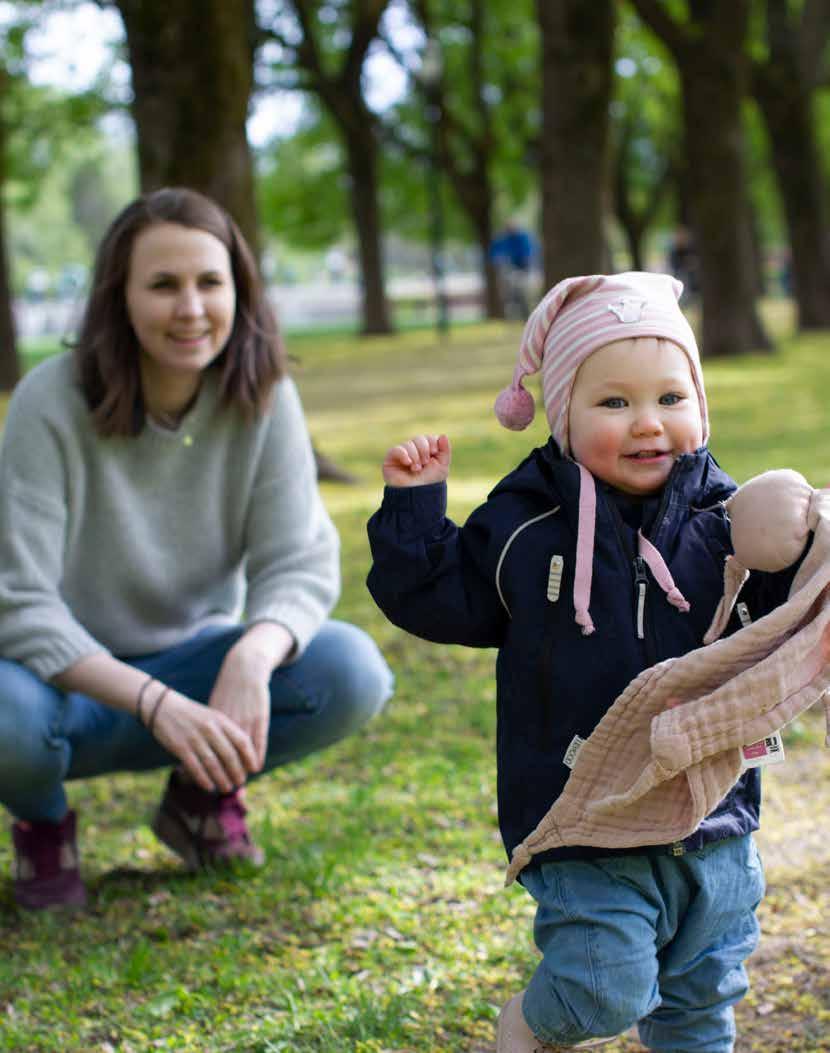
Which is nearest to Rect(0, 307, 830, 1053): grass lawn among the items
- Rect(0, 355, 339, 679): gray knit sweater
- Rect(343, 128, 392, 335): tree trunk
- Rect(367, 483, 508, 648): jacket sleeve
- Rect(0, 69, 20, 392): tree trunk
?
Rect(0, 355, 339, 679): gray knit sweater

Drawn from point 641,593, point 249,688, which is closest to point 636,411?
point 641,593

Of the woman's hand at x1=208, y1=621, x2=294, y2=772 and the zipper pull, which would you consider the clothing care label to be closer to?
the zipper pull

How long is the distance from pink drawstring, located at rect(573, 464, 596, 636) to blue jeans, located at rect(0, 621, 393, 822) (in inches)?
54.1

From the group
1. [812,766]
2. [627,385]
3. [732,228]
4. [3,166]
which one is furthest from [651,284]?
[3,166]

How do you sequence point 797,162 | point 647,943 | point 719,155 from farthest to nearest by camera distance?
point 797,162
point 719,155
point 647,943

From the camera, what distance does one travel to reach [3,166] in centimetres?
2189

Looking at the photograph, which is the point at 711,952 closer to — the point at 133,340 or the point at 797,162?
the point at 133,340

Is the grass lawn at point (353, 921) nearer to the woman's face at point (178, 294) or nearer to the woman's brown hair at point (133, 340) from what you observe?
the woman's brown hair at point (133, 340)

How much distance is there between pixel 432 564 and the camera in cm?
216

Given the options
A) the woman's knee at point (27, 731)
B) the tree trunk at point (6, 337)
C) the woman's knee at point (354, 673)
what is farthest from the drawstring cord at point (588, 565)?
the tree trunk at point (6, 337)

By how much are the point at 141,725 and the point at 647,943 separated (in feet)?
4.90

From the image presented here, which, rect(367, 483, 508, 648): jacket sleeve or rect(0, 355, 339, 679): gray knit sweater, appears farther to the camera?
rect(0, 355, 339, 679): gray knit sweater

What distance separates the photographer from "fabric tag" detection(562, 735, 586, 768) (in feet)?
6.86

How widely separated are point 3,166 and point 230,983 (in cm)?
2099
